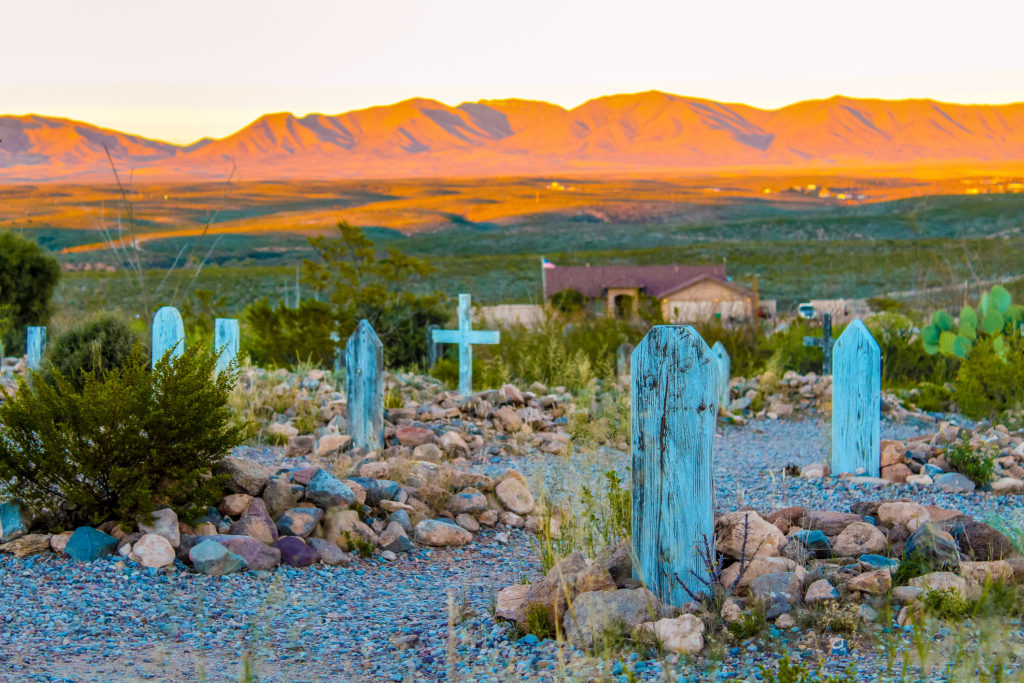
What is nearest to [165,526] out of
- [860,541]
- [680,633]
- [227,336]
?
[680,633]

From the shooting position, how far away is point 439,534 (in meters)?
5.86

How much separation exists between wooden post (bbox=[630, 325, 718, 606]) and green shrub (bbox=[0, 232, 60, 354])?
800 inches

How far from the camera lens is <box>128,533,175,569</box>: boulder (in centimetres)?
502

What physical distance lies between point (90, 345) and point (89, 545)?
22.3ft

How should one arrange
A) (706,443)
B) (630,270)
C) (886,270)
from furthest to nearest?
(886,270) → (630,270) → (706,443)

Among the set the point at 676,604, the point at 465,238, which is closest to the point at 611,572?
the point at 676,604

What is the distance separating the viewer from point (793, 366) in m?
16.1

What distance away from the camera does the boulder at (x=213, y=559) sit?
16.5ft

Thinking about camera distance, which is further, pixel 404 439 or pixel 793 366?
pixel 793 366

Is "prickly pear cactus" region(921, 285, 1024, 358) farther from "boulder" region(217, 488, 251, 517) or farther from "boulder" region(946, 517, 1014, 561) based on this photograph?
"boulder" region(217, 488, 251, 517)

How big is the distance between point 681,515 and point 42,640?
274 centimetres

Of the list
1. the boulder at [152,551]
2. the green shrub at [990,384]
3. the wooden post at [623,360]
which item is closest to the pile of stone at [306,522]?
the boulder at [152,551]

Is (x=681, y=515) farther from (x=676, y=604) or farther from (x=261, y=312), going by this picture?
(x=261, y=312)

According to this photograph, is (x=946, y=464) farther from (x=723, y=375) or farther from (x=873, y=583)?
(x=723, y=375)
